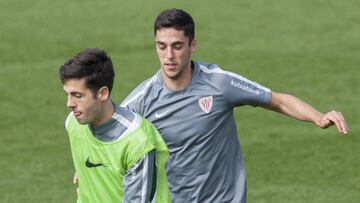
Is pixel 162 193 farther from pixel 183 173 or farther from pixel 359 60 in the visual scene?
pixel 359 60

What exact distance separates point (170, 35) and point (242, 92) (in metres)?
0.76

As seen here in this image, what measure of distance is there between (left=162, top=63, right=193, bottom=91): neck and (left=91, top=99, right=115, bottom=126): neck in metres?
1.35

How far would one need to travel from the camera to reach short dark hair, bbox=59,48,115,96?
805 centimetres

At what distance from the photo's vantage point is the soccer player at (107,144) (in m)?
7.96

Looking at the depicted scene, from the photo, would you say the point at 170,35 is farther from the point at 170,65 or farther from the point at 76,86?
the point at 76,86

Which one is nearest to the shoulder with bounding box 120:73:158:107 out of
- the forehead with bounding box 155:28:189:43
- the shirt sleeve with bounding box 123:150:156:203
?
the forehead with bounding box 155:28:189:43

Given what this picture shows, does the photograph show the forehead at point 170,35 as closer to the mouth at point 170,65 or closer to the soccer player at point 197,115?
the soccer player at point 197,115

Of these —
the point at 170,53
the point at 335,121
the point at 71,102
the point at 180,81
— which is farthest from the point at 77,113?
the point at 335,121

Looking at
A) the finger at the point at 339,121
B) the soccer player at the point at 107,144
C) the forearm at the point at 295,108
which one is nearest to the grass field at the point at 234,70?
the forearm at the point at 295,108

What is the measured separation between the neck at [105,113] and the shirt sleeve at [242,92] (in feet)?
5.04

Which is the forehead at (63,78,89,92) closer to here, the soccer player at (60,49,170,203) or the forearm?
the soccer player at (60,49,170,203)

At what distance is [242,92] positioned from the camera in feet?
31.3

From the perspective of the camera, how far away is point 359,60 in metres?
19.6

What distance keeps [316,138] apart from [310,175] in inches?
53.8
